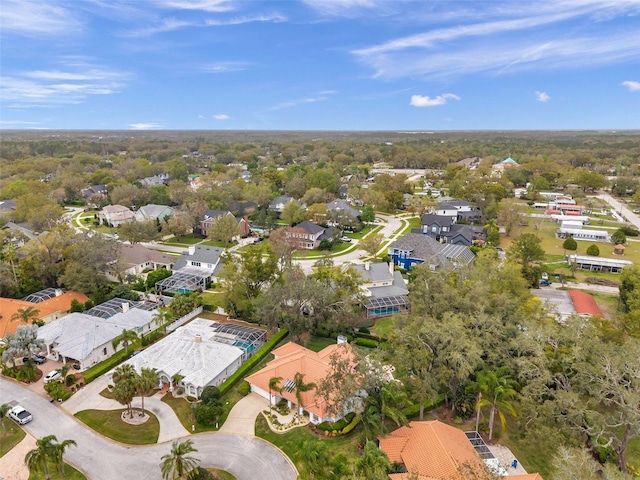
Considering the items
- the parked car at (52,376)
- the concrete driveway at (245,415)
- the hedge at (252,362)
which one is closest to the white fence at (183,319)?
the parked car at (52,376)

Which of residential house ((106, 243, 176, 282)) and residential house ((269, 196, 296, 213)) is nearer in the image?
residential house ((106, 243, 176, 282))

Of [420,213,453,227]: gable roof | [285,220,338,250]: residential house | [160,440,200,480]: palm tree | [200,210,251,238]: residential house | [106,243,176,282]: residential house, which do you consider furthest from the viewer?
[200,210,251,238]: residential house

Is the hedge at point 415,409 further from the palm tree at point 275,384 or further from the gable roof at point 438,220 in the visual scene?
the gable roof at point 438,220

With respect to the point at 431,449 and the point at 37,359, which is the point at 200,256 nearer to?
the point at 37,359

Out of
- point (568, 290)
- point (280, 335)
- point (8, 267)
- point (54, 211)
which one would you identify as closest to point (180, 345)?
point (280, 335)

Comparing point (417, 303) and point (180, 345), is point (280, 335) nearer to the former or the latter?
point (180, 345)

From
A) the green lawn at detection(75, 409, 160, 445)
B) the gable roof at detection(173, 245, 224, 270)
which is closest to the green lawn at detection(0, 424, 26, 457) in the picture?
the green lawn at detection(75, 409, 160, 445)

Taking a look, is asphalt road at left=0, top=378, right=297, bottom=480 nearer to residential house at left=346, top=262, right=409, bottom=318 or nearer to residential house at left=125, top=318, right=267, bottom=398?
residential house at left=125, top=318, right=267, bottom=398

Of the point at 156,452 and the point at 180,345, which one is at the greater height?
the point at 180,345
